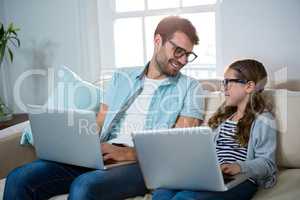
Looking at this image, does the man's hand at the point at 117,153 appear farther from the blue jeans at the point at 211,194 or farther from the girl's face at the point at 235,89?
the girl's face at the point at 235,89

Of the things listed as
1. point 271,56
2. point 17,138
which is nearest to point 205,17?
point 271,56

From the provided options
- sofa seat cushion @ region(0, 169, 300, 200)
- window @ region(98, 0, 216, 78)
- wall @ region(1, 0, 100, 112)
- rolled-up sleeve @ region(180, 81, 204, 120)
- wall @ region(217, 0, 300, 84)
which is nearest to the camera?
sofa seat cushion @ region(0, 169, 300, 200)

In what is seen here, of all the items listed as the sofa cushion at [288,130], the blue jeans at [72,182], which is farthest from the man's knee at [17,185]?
the sofa cushion at [288,130]

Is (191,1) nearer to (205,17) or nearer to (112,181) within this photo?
(205,17)

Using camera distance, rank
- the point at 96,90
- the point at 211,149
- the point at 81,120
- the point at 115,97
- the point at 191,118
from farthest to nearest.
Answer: the point at 96,90 → the point at 115,97 → the point at 191,118 → the point at 81,120 → the point at 211,149

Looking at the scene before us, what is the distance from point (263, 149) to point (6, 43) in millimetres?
2146

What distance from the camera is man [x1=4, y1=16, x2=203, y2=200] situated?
1.47m

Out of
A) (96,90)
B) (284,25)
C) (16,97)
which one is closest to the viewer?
(96,90)

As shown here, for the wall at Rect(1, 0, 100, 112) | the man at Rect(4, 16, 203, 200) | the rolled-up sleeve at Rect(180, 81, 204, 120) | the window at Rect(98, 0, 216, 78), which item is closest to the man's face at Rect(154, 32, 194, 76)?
the man at Rect(4, 16, 203, 200)

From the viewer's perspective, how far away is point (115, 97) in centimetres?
179

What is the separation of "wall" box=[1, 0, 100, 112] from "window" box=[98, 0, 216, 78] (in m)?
0.10

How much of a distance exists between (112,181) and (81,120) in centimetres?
25

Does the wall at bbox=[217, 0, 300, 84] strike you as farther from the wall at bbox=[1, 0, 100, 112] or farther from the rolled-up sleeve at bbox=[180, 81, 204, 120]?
the wall at bbox=[1, 0, 100, 112]

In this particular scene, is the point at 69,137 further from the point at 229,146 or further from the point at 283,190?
the point at 283,190
